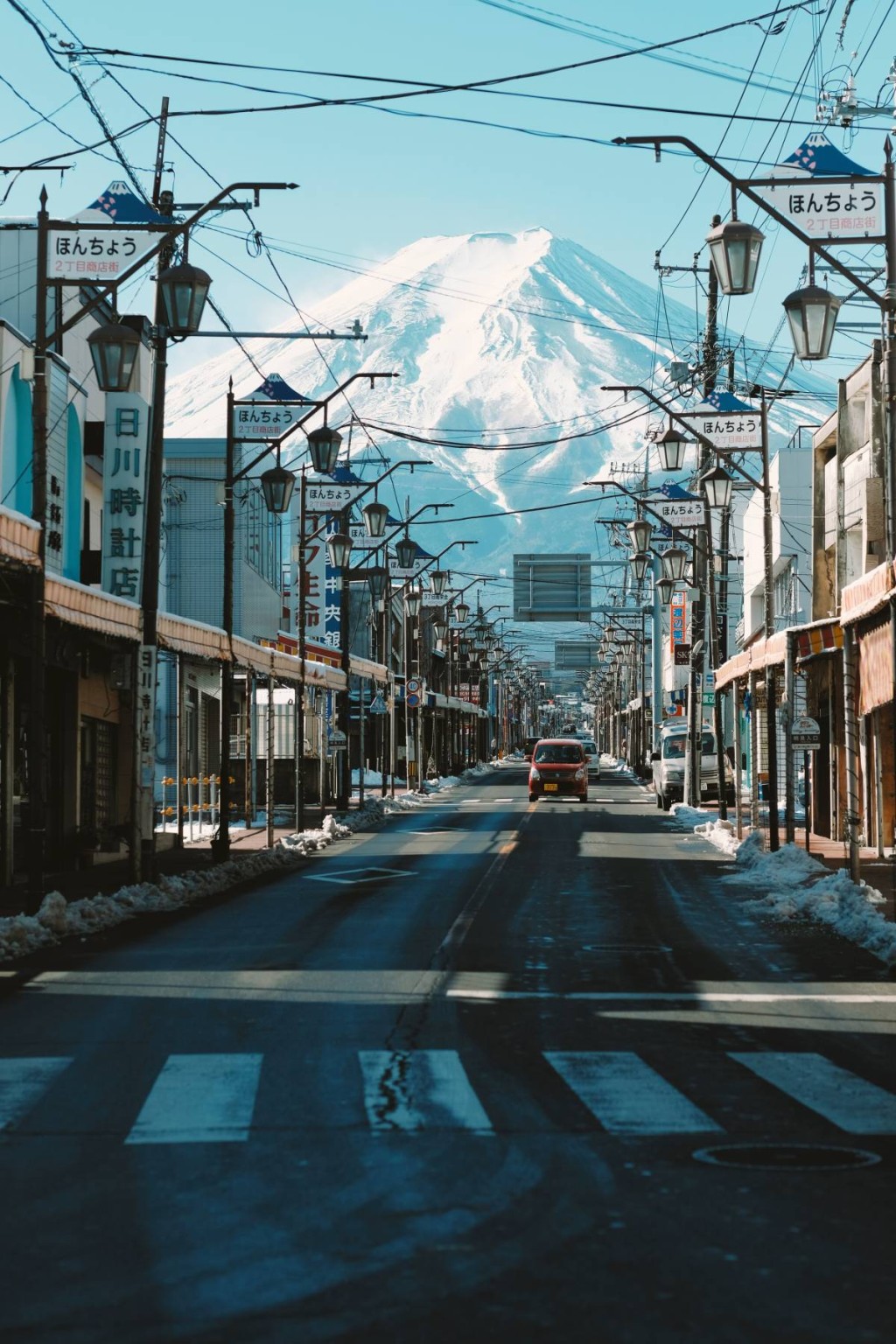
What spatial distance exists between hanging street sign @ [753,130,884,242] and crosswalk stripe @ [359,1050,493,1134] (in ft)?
33.8

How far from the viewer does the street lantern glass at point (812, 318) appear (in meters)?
17.6

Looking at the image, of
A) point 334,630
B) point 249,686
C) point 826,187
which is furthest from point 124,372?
point 334,630

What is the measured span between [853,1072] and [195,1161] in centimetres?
427

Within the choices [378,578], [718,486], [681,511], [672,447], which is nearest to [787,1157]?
[718,486]

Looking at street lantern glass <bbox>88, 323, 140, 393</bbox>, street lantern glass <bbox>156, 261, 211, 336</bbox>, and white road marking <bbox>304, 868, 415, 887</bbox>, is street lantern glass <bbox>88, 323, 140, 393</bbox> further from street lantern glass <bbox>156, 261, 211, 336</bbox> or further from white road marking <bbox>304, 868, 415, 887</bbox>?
white road marking <bbox>304, 868, 415, 887</bbox>

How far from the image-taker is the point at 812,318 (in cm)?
1775

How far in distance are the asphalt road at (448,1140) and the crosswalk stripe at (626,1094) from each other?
3cm

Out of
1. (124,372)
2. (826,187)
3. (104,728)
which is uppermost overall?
(826,187)

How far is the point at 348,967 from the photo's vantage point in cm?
1533

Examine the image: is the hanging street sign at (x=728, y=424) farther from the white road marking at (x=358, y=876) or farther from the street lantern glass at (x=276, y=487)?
the white road marking at (x=358, y=876)

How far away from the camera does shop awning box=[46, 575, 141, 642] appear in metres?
21.1

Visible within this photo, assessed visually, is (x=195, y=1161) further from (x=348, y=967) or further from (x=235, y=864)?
(x=235, y=864)

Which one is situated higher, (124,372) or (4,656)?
(124,372)

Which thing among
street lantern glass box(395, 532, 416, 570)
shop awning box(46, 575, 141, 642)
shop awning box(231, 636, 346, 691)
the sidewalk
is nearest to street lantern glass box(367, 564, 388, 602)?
street lantern glass box(395, 532, 416, 570)
